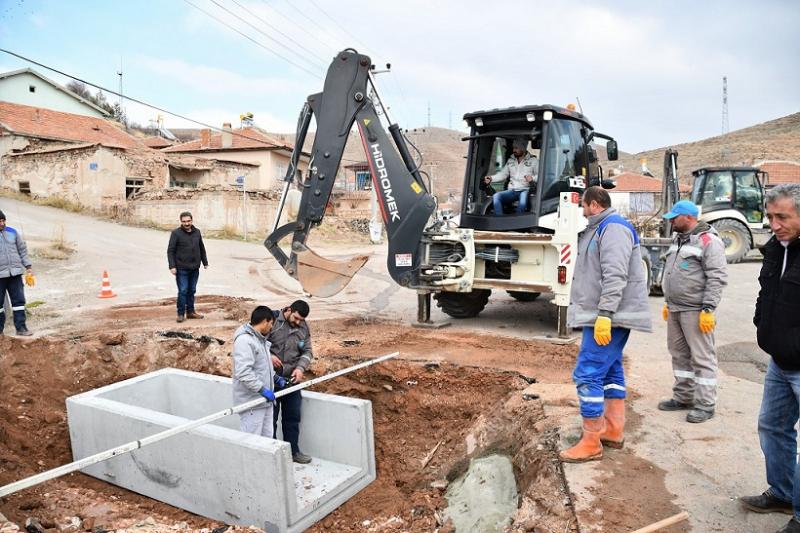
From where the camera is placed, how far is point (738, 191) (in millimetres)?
16094

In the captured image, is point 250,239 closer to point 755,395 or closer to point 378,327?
point 378,327

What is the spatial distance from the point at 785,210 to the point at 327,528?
406 cm

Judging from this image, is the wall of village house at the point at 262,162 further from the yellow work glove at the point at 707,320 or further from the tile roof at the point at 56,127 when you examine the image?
the yellow work glove at the point at 707,320

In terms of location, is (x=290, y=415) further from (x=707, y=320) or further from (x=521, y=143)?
(x=521, y=143)

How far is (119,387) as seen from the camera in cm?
615

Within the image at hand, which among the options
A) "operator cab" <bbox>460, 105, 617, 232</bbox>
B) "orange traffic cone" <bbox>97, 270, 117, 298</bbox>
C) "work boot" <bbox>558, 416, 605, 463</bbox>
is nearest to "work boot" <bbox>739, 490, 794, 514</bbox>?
"work boot" <bbox>558, 416, 605, 463</bbox>

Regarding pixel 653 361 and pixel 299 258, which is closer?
pixel 653 361

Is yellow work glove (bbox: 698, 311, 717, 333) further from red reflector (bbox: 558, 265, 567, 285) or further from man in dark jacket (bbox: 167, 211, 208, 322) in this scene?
man in dark jacket (bbox: 167, 211, 208, 322)

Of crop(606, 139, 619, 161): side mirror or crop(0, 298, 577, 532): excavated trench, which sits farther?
crop(606, 139, 619, 161): side mirror

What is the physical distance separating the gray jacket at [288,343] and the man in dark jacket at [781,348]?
352cm

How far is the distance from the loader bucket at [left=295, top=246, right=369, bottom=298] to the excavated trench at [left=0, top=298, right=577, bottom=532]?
0.65 metres

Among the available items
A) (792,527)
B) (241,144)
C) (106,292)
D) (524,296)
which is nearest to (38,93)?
(241,144)

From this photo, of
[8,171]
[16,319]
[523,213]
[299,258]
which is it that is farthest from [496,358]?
[8,171]

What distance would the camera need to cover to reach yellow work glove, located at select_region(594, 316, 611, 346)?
367 centimetres
